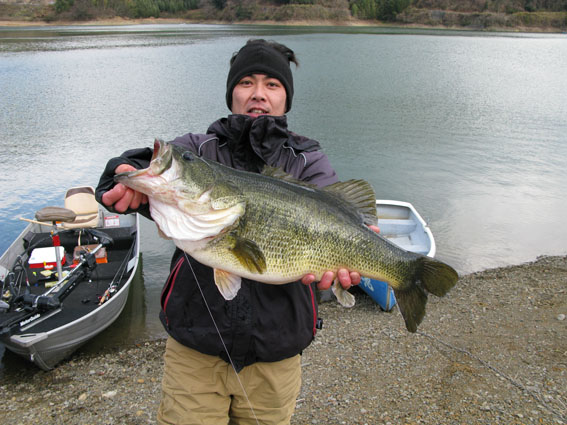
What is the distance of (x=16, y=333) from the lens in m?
5.81

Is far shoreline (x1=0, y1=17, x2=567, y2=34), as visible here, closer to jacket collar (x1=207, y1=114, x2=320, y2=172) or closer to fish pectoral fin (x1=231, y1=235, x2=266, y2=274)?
jacket collar (x1=207, y1=114, x2=320, y2=172)

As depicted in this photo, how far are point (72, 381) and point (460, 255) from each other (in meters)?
8.78

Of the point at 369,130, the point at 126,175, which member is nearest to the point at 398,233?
the point at 126,175

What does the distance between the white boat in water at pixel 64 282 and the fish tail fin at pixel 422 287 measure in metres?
5.02

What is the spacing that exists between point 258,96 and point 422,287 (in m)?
1.77

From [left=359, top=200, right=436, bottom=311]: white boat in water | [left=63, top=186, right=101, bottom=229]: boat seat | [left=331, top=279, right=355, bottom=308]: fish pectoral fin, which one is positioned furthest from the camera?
[left=63, top=186, right=101, bottom=229]: boat seat

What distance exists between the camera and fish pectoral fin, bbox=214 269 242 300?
2.52 m

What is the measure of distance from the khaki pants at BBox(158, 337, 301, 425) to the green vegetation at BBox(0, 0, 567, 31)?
9264cm

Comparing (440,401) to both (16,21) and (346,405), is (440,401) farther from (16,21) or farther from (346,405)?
(16,21)

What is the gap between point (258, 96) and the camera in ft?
10.2

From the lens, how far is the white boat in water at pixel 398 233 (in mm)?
7871

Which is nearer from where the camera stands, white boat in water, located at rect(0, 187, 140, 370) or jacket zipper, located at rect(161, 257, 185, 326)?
jacket zipper, located at rect(161, 257, 185, 326)

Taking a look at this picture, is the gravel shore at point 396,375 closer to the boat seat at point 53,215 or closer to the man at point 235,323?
the boat seat at point 53,215

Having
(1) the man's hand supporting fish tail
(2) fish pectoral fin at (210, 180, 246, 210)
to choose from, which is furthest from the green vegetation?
(2) fish pectoral fin at (210, 180, 246, 210)
